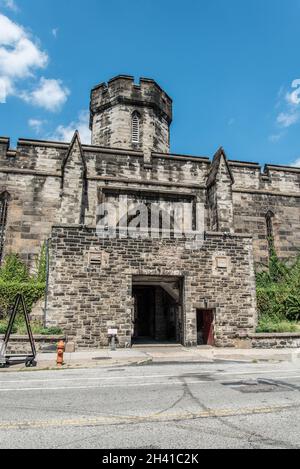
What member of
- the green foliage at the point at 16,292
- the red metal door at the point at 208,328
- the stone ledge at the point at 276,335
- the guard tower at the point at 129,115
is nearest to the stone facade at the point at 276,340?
the stone ledge at the point at 276,335

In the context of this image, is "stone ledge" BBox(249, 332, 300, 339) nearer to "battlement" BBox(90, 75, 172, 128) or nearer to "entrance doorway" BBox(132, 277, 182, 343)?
"entrance doorway" BBox(132, 277, 182, 343)

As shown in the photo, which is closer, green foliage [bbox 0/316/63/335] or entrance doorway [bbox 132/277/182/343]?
green foliage [bbox 0/316/63/335]

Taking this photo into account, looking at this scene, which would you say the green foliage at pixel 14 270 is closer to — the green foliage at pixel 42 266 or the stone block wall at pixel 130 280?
the green foliage at pixel 42 266

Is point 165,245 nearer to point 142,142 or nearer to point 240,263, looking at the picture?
point 240,263

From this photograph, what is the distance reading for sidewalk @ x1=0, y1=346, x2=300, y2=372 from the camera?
9875mm

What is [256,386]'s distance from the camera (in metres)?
6.83

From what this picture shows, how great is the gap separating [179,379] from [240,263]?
8.63 metres

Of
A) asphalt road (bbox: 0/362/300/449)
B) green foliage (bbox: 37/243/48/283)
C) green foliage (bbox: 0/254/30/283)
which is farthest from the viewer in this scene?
green foliage (bbox: 0/254/30/283)

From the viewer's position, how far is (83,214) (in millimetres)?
17438

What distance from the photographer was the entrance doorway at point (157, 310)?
15.8 m

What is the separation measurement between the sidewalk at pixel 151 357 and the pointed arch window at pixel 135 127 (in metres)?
14.7

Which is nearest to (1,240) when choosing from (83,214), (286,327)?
(83,214)

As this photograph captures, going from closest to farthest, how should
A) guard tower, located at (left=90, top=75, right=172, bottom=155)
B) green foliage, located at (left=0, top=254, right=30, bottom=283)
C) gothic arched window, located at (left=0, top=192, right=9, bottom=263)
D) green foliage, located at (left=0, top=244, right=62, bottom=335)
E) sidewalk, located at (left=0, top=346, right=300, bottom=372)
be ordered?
sidewalk, located at (left=0, top=346, right=300, bottom=372), green foliage, located at (left=0, top=244, right=62, bottom=335), green foliage, located at (left=0, top=254, right=30, bottom=283), gothic arched window, located at (left=0, top=192, right=9, bottom=263), guard tower, located at (left=90, top=75, right=172, bottom=155)

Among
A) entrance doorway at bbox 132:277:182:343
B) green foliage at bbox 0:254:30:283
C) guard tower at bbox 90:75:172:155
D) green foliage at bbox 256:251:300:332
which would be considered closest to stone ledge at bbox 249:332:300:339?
green foliage at bbox 256:251:300:332
